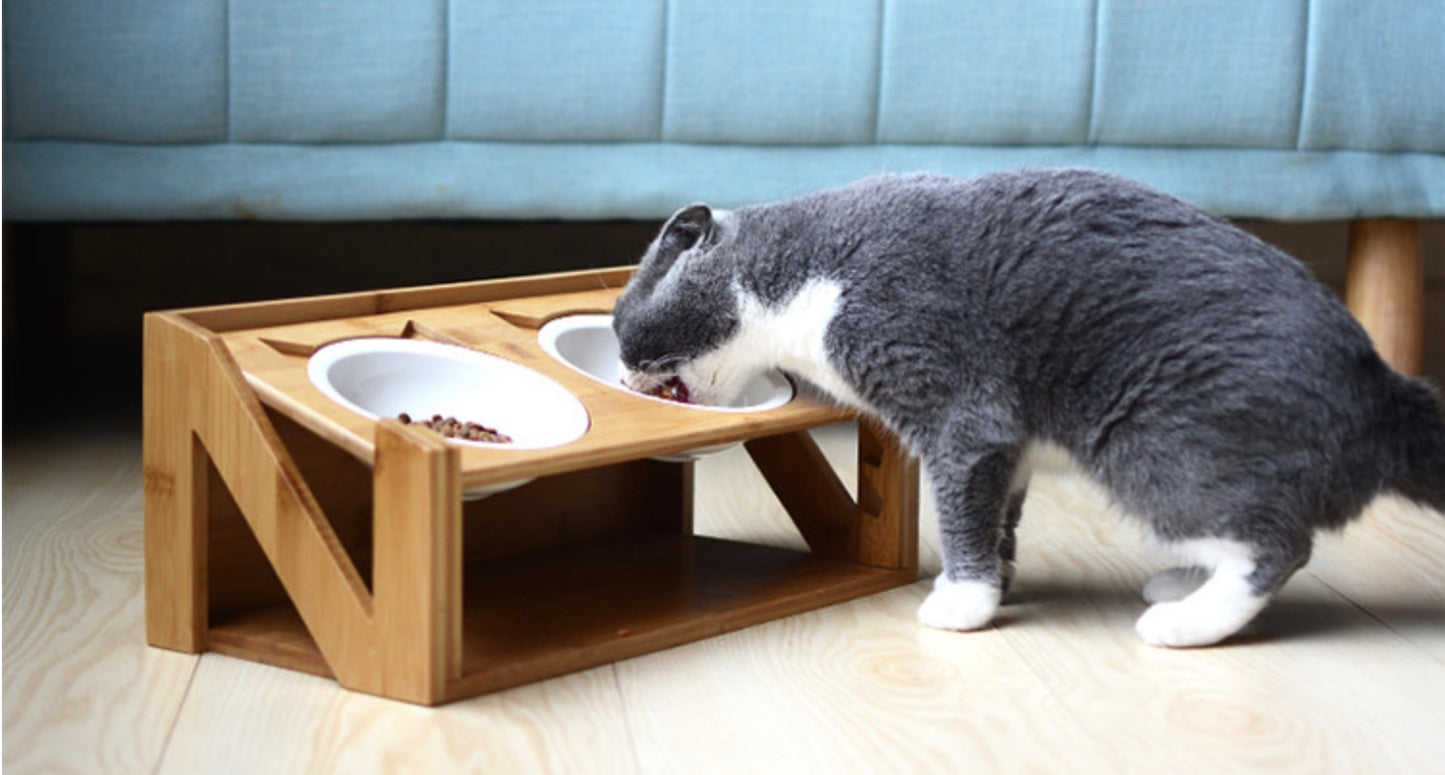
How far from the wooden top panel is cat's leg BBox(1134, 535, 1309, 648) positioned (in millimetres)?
292

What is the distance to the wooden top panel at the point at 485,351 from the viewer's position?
112 cm

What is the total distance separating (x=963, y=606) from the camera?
4.20 ft

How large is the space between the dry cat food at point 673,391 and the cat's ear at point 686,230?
0.11m

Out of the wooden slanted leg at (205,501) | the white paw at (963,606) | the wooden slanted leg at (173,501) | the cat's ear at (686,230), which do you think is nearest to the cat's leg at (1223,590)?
the white paw at (963,606)

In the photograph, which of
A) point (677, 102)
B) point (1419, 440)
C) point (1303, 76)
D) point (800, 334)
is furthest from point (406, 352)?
point (1303, 76)

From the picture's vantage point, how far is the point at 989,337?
1260 mm

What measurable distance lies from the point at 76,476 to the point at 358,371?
0.54 metres

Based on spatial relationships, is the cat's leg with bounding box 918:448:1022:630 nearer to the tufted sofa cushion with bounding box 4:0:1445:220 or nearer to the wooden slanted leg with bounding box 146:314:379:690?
the wooden slanted leg with bounding box 146:314:379:690

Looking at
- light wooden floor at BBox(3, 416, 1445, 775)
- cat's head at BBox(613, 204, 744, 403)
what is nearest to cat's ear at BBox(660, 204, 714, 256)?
cat's head at BBox(613, 204, 744, 403)

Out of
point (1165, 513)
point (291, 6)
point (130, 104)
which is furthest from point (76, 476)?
point (1165, 513)

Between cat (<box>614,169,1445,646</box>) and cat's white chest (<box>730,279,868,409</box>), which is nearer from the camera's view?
cat (<box>614,169,1445,646</box>)

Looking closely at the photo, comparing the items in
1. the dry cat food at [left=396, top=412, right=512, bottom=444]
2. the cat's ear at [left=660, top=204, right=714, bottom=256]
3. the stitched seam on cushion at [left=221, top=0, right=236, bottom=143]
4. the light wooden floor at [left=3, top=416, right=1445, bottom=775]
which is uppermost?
the stitched seam on cushion at [left=221, top=0, right=236, bottom=143]

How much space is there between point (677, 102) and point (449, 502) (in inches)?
29.9

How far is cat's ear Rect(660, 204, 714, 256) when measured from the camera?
4.41 feet
